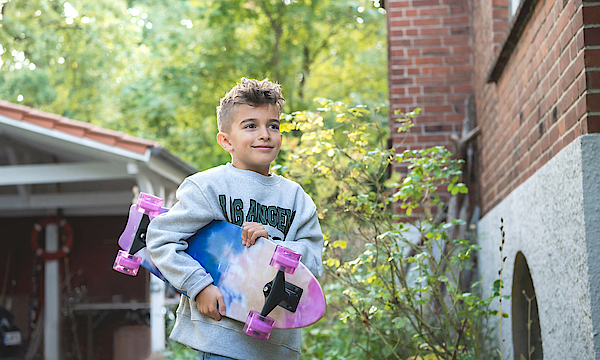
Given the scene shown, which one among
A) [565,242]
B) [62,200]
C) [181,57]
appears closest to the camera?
[565,242]

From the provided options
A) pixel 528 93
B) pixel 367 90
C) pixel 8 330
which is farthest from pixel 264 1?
pixel 528 93

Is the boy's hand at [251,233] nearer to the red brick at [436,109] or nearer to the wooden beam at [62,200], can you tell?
the red brick at [436,109]

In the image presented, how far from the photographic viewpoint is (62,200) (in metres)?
9.05

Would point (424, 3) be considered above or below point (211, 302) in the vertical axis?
above

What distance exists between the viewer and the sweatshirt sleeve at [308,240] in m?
2.08

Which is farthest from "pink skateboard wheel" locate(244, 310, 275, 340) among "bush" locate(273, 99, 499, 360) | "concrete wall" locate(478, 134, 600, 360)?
"bush" locate(273, 99, 499, 360)

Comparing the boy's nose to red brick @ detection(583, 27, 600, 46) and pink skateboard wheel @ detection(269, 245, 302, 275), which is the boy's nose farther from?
red brick @ detection(583, 27, 600, 46)

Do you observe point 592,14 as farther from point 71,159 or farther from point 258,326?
point 71,159

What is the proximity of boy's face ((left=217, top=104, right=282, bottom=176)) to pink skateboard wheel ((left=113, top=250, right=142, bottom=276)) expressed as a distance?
50 cm

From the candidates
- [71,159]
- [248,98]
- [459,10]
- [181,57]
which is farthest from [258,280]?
[181,57]

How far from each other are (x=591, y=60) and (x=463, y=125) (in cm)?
375

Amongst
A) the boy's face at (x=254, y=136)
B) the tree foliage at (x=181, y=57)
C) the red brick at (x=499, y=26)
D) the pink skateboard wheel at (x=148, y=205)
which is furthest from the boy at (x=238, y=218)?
the tree foliage at (x=181, y=57)

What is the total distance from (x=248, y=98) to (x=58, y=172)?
6.03m

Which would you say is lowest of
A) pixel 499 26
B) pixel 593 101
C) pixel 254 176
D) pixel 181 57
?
pixel 254 176
